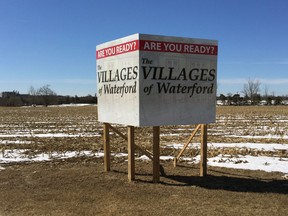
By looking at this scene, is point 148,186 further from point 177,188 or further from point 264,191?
point 264,191

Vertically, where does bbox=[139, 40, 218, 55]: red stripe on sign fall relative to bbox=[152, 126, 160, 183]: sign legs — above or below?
above

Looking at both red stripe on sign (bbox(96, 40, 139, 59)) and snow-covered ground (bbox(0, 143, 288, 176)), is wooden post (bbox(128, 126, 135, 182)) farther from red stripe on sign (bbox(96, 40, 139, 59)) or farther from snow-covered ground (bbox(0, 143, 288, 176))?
snow-covered ground (bbox(0, 143, 288, 176))

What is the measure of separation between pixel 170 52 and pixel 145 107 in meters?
1.48

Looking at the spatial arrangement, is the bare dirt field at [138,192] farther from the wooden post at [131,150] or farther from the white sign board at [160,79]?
the white sign board at [160,79]

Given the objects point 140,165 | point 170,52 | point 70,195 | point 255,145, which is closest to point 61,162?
point 140,165

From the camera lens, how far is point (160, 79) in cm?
764

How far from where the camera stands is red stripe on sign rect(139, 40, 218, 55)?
7340 millimetres

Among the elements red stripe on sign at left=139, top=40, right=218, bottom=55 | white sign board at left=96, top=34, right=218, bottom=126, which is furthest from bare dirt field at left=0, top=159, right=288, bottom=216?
red stripe on sign at left=139, top=40, right=218, bottom=55

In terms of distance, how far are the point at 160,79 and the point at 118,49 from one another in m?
1.37

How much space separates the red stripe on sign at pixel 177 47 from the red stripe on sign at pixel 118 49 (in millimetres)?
207

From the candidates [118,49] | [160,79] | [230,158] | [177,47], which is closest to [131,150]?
[160,79]

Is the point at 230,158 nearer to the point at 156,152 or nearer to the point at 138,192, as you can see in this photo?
the point at 156,152

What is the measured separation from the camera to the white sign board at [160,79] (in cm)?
744

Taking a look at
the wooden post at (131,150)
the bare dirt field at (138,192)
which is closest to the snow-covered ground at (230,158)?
the bare dirt field at (138,192)
